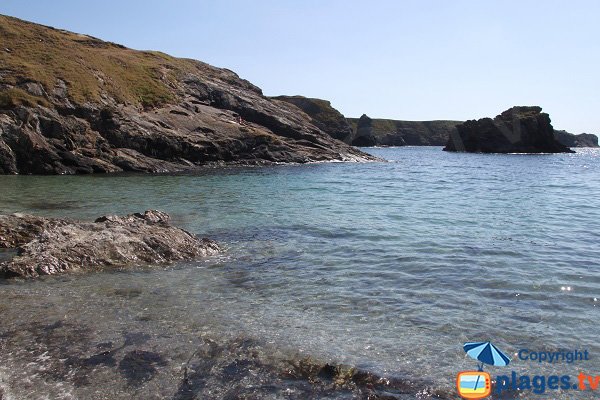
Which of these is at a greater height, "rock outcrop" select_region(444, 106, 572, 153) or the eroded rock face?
"rock outcrop" select_region(444, 106, 572, 153)

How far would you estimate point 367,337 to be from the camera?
886cm

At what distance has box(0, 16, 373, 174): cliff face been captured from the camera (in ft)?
154

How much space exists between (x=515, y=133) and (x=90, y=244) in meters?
145

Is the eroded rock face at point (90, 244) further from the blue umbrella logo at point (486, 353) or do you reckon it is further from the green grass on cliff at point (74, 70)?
the green grass on cliff at point (74, 70)

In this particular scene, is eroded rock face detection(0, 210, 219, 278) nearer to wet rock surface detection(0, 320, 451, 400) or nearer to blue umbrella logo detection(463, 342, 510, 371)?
wet rock surface detection(0, 320, 451, 400)

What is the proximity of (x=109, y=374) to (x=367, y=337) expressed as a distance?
4.51 metres

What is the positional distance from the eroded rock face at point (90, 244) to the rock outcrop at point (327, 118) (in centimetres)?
14144

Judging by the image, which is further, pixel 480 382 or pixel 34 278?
pixel 34 278

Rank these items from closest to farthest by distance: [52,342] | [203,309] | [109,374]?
[109,374]
[52,342]
[203,309]

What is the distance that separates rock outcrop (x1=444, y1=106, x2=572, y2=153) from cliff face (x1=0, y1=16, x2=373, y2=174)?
2989 inches

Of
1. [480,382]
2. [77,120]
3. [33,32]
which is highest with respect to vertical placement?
[33,32]

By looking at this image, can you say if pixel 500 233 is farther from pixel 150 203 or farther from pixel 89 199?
pixel 89 199

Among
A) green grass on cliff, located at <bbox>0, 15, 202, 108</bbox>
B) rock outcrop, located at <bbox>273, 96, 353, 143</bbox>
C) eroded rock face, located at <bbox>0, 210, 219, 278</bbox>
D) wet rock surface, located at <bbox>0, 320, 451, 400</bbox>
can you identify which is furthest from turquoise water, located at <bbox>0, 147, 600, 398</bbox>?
rock outcrop, located at <bbox>273, 96, 353, 143</bbox>

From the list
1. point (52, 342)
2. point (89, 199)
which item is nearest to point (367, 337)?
point (52, 342)
